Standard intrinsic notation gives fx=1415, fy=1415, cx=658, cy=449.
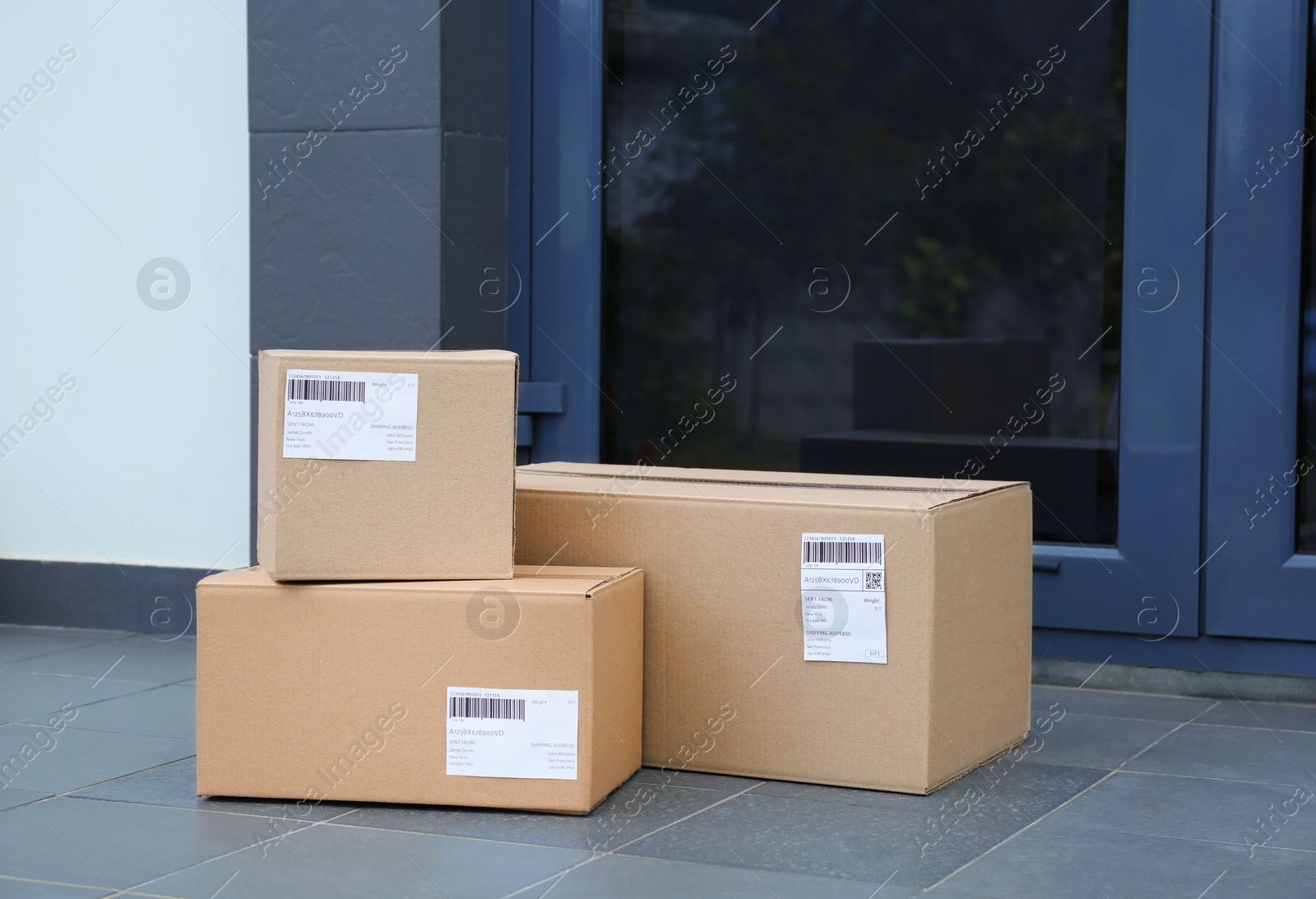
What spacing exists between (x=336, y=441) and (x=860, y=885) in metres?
0.96

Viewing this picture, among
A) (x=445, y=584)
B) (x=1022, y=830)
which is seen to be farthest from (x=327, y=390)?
(x=1022, y=830)

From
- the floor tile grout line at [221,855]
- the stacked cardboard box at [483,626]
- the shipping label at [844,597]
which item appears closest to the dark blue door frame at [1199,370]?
the stacked cardboard box at [483,626]

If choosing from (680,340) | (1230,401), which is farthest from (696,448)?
(1230,401)

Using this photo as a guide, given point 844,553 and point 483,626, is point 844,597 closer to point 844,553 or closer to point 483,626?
point 844,553

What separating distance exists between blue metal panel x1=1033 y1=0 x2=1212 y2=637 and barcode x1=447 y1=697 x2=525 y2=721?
142cm

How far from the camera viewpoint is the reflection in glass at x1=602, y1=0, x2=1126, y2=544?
2963 millimetres

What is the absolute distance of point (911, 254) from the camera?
3088 millimetres

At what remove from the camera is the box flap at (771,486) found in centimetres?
225

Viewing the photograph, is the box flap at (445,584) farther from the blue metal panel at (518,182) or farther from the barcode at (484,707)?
the blue metal panel at (518,182)

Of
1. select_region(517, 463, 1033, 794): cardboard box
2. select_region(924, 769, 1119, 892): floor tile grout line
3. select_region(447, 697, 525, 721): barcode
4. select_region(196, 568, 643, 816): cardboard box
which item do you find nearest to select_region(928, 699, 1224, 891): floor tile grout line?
select_region(924, 769, 1119, 892): floor tile grout line

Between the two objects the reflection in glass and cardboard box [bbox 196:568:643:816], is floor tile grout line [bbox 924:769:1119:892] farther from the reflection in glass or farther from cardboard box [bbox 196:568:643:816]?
the reflection in glass

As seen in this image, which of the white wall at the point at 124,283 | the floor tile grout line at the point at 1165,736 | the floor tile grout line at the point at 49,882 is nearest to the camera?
the floor tile grout line at the point at 49,882

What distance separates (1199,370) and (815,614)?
1138mm

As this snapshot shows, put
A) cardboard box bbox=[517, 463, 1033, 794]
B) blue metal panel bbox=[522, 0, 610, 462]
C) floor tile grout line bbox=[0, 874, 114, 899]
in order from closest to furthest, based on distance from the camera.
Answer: floor tile grout line bbox=[0, 874, 114, 899] < cardboard box bbox=[517, 463, 1033, 794] < blue metal panel bbox=[522, 0, 610, 462]
